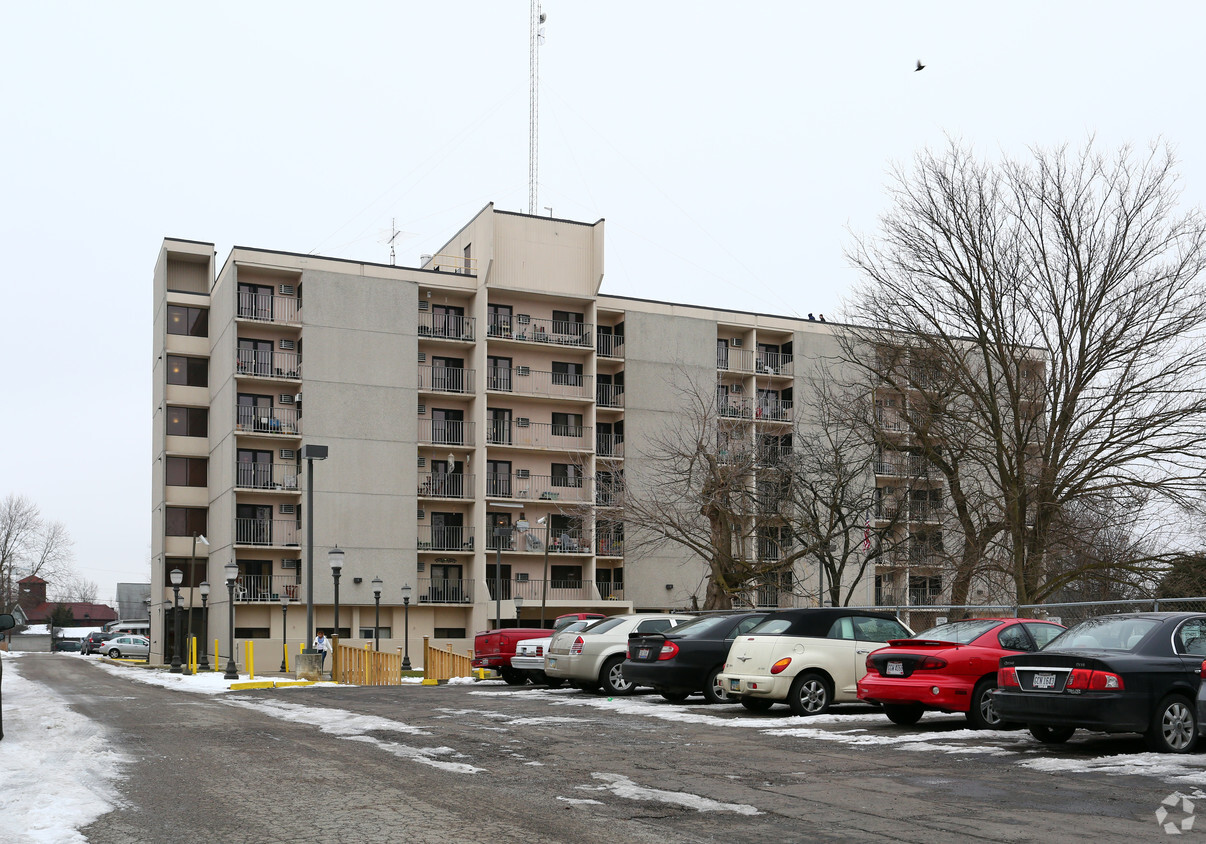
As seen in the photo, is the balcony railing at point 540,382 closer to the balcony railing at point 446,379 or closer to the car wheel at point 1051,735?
the balcony railing at point 446,379

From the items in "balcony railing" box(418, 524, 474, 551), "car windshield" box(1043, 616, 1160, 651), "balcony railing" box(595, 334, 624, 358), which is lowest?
"car windshield" box(1043, 616, 1160, 651)

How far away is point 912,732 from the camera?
575 inches

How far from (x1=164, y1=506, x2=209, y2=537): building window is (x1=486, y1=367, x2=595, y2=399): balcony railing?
15207 millimetres

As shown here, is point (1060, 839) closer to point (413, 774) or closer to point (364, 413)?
point (413, 774)

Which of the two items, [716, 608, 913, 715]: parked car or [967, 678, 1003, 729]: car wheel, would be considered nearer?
[967, 678, 1003, 729]: car wheel

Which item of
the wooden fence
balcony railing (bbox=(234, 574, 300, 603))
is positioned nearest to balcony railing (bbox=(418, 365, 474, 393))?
balcony railing (bbox=(234, 574, 300, 603))

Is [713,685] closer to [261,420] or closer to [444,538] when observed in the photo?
[261,420]

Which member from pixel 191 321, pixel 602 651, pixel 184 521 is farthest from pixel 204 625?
pixel 602 651

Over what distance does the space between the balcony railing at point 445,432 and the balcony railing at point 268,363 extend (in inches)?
251

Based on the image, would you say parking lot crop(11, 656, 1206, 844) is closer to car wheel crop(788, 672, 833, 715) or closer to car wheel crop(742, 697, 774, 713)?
car wheel crop(788, 672, 833, 715)

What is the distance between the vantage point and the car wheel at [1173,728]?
1170 centimetres

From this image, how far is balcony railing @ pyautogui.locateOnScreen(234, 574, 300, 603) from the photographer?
5256cm

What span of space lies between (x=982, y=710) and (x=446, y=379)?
4454 cm

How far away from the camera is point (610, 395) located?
60.7m
